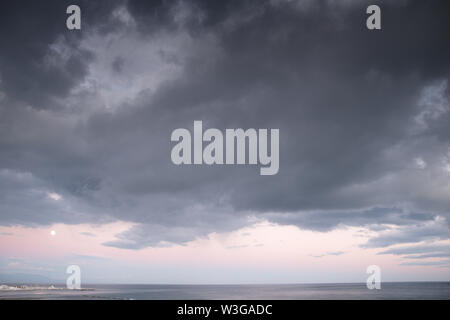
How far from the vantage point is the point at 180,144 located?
25406 millimetres
